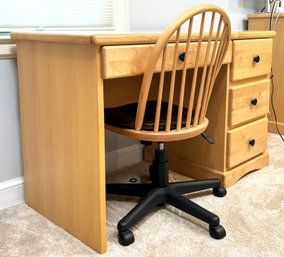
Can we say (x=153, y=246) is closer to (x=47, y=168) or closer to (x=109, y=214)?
(x=109, y=214)

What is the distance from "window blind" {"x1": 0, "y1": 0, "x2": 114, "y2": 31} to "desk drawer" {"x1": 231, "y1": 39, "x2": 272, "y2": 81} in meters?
0.70

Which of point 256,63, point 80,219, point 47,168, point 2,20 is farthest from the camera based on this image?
point 256,63

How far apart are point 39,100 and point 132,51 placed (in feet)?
1.53

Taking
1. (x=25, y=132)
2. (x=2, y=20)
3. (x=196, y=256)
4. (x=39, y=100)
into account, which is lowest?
(x=196, y=256)

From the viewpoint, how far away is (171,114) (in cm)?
154

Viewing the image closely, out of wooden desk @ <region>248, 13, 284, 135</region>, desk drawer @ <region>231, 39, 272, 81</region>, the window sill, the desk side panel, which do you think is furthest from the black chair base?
wooden desk @ <region>248, 13, 284, 135</region>

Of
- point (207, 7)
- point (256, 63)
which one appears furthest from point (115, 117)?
point (256, 63)

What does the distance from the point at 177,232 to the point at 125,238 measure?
0.22 meters

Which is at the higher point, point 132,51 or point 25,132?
point 132,51

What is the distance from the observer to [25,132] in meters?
1.79

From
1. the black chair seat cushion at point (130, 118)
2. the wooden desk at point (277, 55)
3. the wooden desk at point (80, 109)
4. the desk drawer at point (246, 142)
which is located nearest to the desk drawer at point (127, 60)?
the wooden desk at point (80, 109)

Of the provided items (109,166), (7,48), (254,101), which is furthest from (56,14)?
(254,101)

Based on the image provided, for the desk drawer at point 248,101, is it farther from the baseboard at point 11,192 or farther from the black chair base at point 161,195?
the baseboard at point 11,192

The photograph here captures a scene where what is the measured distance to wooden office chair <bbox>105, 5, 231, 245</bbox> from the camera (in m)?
1.42
